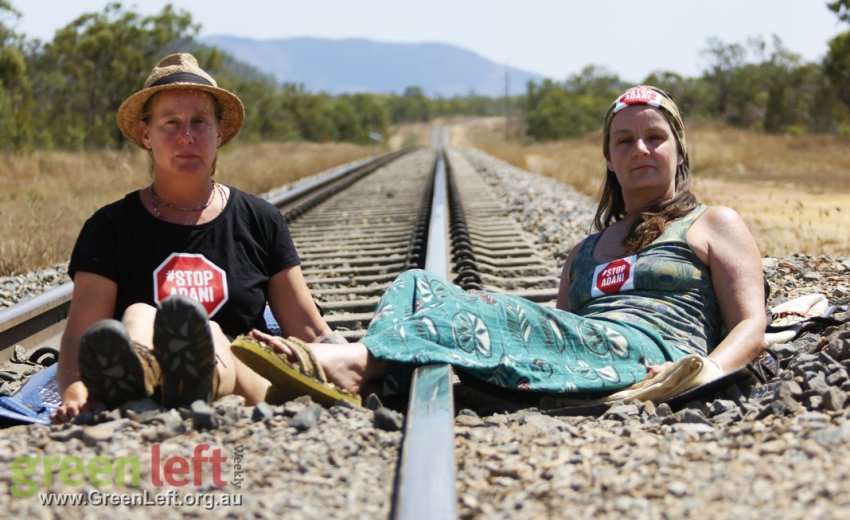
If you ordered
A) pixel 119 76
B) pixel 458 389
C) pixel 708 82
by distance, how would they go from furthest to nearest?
pixel 708 82 < pixel 119 76 < pixel 458 389

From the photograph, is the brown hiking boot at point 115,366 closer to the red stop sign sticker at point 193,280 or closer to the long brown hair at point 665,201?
the red stop sign sticker at point 193,280

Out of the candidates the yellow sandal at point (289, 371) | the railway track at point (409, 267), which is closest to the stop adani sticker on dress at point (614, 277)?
the railway track at point (409, 267)

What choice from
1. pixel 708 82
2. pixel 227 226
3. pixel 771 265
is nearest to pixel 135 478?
pixel 227 226

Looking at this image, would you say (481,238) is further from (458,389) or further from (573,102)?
(573,102)

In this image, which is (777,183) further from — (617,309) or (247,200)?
(247,200)

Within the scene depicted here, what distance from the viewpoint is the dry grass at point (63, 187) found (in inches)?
283

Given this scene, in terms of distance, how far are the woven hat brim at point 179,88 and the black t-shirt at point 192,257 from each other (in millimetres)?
256

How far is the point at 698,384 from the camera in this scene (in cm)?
304

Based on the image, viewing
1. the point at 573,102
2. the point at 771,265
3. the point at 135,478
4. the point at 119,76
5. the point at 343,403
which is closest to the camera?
the point at 135,478

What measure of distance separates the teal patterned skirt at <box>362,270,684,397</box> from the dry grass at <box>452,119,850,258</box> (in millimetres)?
3876

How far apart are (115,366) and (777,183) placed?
16.4m

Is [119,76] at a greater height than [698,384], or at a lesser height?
greater

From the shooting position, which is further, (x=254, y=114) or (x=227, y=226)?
(x=254, y=114)

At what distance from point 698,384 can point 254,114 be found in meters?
36.5
